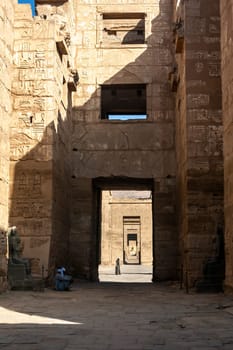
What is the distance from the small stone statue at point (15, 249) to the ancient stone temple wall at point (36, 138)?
653 millimetres

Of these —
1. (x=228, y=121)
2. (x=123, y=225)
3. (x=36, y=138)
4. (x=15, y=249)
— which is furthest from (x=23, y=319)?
(x=123, y=225)

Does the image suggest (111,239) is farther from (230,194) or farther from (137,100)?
(230,194)

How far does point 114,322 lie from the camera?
6.65 meters

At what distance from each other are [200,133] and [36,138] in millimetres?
3802

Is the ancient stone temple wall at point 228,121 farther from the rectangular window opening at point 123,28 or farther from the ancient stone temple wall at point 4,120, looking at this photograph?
the rectangular window opening at point 123,28

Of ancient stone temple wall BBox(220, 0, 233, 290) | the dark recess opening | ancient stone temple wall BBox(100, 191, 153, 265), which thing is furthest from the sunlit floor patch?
ancient stone temple wall BBox(100, 191, 153, 265)

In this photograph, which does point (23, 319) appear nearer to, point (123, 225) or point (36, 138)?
point (36, 138)

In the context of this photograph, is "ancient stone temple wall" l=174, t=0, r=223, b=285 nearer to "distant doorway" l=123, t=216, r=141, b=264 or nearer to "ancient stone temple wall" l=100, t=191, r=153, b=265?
"ancient stone temple wall" l=100, t=191, r=153, b=265

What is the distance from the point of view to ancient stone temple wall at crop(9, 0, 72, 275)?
12328mm

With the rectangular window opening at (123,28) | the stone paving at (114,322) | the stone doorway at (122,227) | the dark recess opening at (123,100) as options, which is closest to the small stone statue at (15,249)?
the stone paving at (114,322)

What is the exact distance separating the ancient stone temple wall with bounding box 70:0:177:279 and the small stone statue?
13.1 ft

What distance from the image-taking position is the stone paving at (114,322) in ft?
16.6

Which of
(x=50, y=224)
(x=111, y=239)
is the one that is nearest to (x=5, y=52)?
(x=50, y=224)

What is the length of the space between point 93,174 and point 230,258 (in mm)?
7049
